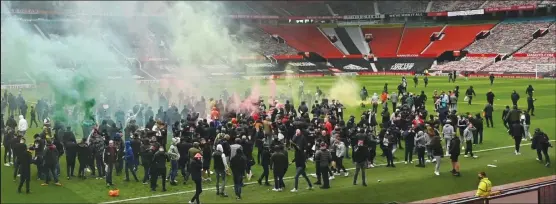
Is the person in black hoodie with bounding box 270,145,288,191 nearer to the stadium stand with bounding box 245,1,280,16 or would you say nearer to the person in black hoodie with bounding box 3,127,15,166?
the person in black hoodie with bounding box 3,127,15,166

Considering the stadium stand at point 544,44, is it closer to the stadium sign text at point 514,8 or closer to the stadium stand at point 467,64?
the stadium stand at point 467,64

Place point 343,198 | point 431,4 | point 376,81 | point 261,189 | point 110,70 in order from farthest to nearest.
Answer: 1. point 431,4
2. point 376,81
3. point 110,70
4. point 261,189
5. point 343,198

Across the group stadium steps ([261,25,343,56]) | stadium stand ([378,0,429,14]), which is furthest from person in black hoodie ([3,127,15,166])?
stadium stand ([378,0,429,14])

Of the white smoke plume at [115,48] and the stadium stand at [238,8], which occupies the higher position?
the stadium stand at [238,8]

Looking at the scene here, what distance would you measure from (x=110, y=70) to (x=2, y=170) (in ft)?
44.2

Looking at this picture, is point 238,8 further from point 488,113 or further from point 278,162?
point 278,162

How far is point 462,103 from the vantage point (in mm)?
34094

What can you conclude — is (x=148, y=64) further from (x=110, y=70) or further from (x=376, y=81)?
(x=376, y=81)


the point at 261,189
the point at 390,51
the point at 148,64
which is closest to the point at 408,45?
the point at 390,51

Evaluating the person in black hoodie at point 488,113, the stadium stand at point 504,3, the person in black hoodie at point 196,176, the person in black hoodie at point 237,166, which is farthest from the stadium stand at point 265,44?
the person in black hoodie at point 196,176

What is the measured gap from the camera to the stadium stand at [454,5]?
73562 mm

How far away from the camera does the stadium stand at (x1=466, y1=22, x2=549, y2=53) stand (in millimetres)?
62125

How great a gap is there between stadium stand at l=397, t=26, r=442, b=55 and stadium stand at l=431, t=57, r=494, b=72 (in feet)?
22.9

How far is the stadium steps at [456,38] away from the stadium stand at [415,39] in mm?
1458
